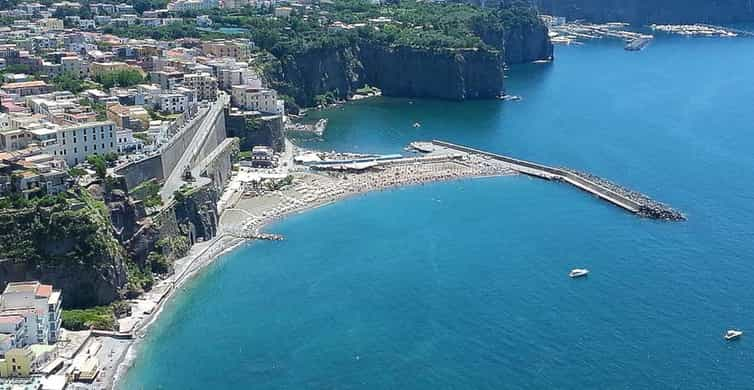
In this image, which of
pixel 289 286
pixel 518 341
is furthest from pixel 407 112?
pixel 518 341

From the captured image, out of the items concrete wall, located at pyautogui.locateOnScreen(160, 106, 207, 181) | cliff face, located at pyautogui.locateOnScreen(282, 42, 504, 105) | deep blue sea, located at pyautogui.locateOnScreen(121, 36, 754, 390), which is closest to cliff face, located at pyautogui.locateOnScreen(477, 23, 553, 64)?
cliff face, located at pyautogui.locateOnScreen(282, 42, 504, 105)

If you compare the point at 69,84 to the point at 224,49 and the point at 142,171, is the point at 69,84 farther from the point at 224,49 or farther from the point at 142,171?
the point at 224,49

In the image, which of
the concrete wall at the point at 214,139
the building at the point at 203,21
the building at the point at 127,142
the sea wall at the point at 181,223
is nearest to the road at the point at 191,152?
the concrete wall at the point at 214,139

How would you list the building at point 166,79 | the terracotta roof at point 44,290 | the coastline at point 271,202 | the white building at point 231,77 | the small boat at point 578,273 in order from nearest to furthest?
the terracotta roof at point 44,290 < the coastline at point 271,202 < the small boat at point 578,273 < the building at point 166,79 < the white building at point 231,77

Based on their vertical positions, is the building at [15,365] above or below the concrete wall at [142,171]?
below

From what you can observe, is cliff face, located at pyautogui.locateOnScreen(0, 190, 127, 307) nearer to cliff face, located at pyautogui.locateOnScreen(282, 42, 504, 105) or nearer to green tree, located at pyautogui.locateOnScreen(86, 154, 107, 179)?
green tree, located at pyautogui.locateOnScreen(86, 154, 107, 179)

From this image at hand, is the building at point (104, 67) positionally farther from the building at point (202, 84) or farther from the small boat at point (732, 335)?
the small boat at point (732, 335)
